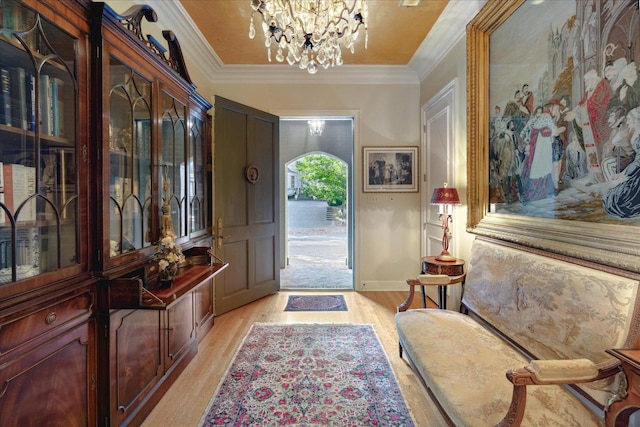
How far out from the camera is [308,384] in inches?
84.8

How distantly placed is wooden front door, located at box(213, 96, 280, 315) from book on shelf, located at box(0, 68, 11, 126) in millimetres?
2190

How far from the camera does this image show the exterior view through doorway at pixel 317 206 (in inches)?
201

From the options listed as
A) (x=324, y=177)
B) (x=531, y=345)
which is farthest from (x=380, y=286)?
(x=324, y=177)

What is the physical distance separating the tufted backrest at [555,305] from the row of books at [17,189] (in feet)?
7.85

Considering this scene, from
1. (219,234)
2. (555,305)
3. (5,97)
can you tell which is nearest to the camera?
(5,97)

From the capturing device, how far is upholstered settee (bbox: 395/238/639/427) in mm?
1208

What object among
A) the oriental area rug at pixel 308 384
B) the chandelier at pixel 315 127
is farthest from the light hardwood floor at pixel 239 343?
the chandelier at pixel 315 127

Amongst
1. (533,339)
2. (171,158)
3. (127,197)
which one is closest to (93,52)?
(127,197)

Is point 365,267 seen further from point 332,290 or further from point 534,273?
point 534,273

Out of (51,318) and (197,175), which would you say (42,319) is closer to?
(51,318)

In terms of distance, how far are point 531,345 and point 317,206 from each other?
10199mm

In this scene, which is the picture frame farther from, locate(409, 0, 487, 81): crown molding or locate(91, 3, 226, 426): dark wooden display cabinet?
locate(91, 3, 226, 426): dark wooden display cabinet

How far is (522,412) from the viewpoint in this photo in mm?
1147

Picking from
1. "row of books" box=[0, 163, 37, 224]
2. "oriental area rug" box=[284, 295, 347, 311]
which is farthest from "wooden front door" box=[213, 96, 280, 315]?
"row of books" box=[0, 163, 37, 224]
